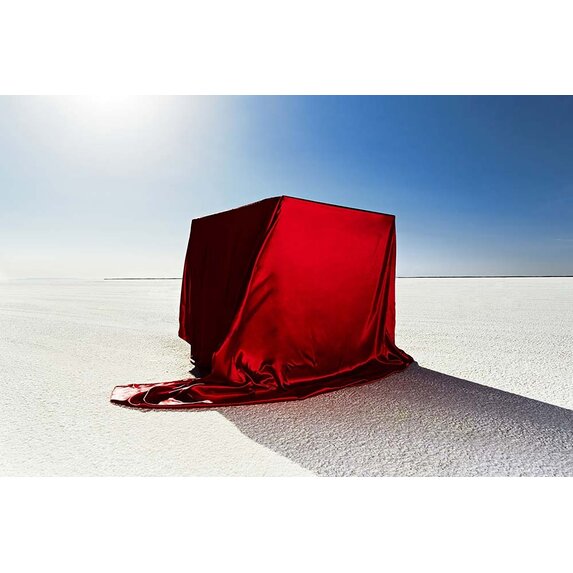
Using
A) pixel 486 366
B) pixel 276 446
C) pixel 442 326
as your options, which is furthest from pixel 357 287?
pixel 442 326

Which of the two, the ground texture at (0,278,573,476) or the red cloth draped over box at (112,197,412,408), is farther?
the red cloth draped over box at (112,197,412,408)

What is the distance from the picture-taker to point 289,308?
248 cm

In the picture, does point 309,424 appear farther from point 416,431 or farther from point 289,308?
point 289,308

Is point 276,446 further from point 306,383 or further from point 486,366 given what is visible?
point 486,366

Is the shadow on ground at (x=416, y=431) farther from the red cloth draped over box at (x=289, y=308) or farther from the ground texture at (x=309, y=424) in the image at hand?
the red cloth draped over box at (x=289, y=308)

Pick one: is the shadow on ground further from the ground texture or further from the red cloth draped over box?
the red cloth draped over box

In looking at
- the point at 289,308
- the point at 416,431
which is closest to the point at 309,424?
the point at 416,431

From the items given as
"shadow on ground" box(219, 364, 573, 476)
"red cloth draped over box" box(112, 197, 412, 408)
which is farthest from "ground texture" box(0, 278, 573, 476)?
"red cloth draped over box" box(112, 197, 412, 408)

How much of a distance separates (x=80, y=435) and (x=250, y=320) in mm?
1058

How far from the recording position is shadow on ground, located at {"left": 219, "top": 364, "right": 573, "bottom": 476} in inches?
59.3

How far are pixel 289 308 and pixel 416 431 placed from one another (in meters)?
1.03

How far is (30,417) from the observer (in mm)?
2014

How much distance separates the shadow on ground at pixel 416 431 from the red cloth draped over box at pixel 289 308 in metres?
0.25

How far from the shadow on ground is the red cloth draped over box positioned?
9.9 inches
